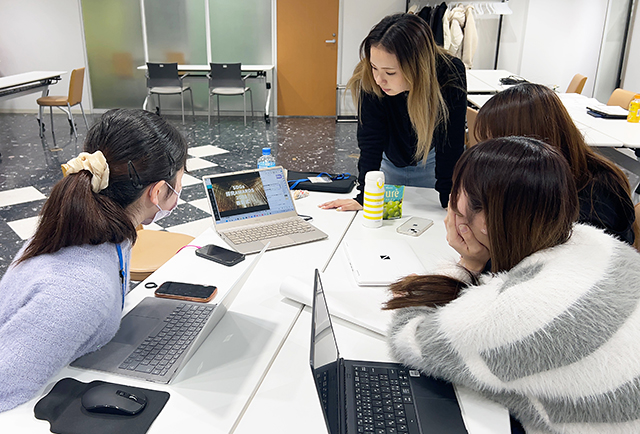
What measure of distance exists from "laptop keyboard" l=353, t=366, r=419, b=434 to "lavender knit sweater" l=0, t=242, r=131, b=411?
0.55 m

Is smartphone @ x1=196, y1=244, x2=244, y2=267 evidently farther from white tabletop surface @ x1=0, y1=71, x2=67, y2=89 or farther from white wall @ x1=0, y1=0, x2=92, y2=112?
white wall @ x1=0, y1=0, x2=92, y2=112

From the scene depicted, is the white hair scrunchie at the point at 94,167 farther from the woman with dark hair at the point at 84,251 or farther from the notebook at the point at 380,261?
the notebook at the point at 380,261

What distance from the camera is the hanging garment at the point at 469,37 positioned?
620cm

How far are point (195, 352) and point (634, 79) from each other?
6523 mm

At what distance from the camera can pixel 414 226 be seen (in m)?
1.78

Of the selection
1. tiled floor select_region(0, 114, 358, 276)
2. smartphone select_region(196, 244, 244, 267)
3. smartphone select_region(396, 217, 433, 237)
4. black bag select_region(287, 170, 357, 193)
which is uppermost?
black bag select_region(287, 170, 357, 193)

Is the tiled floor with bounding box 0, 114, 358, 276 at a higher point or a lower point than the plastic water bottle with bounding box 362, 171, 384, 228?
lower

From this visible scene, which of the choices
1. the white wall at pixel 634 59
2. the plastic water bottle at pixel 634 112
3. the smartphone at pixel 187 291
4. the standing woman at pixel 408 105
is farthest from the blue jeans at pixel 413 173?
the white wall at pixel 634 59

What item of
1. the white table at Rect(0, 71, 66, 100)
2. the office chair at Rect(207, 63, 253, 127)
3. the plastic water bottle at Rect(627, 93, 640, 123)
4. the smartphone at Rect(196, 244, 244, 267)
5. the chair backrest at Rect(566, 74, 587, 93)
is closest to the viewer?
the smartphone at Rect(196, 244, 244, 267)

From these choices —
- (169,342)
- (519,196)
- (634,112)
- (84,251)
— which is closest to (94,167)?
(84,251)

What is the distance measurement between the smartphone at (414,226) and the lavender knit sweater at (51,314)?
98 centimetres

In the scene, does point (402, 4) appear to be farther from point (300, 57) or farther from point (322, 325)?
point (322, 325)

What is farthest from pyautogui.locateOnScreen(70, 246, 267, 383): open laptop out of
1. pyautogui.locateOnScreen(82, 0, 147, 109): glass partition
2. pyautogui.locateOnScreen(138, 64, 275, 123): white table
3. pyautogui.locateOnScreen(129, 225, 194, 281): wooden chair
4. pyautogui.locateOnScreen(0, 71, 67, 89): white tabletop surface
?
pyautogui.locateOnScreen(82, 0, 147, 109): glass partition

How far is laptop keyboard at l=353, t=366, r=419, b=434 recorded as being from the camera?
0.89 meters
